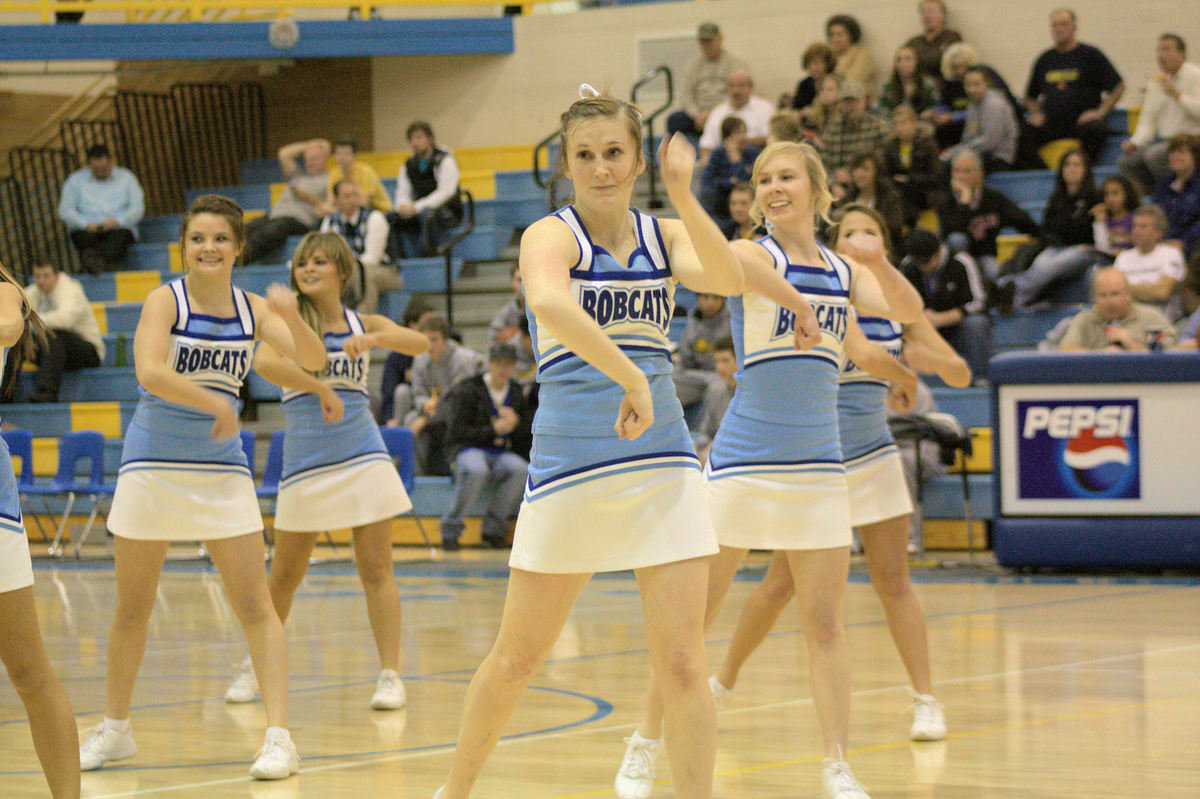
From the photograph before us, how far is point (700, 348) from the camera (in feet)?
38.5

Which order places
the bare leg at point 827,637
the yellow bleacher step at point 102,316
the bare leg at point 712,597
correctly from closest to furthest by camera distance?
1. the bare leg at point 827,637
2. the bare leg at point 712,597
3. the yellow bleacher step at point 102,316

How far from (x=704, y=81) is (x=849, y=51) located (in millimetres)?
1410

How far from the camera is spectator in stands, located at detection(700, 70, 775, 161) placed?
13.9 m

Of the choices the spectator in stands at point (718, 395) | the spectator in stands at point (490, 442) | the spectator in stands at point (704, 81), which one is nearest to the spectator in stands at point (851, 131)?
the spectator in stands at point (704, 81)

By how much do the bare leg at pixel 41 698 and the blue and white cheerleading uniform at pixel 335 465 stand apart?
83.8 inches

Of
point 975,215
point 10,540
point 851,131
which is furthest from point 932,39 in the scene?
Result: point 10,540

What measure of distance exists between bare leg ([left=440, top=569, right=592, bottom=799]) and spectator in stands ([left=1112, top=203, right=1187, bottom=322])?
28.5ft

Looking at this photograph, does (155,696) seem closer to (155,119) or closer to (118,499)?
(118,499)

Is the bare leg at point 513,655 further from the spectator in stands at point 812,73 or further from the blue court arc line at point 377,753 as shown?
the spectator in stands at point 812,73

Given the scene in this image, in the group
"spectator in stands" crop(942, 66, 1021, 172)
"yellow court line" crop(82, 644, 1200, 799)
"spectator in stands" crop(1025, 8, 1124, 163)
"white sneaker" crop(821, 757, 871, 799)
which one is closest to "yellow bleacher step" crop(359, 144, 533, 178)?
"spectator in stands" crop(942, 66, 1021, 172)

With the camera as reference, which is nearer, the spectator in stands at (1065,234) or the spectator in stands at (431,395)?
the spectator in stands at (1065,234)

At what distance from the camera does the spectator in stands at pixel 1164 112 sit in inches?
482

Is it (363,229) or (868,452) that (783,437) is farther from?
(363,229)

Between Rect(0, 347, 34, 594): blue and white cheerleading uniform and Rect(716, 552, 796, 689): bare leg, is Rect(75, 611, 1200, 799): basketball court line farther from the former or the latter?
Rect(0, 347, 34, 594): blue and white cheerleading uniform
